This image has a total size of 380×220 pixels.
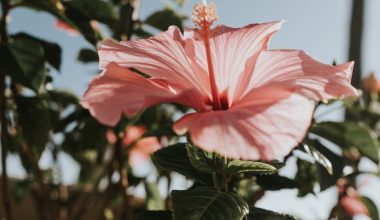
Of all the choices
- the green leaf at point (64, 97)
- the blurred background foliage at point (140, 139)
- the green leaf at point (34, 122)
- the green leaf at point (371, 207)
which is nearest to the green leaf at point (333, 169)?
the blurred background foliage at point (140, 139)

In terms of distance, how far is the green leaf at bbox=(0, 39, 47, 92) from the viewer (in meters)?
1.04

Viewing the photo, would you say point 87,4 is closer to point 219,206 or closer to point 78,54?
point 78,54

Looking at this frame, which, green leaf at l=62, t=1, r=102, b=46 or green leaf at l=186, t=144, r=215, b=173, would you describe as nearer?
green leaf at l=186, t=144, r=215, b=173

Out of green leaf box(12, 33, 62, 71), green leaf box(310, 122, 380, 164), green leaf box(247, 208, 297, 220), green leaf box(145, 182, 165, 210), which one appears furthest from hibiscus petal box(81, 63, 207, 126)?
green leaf box(145, 182, 165, 210)

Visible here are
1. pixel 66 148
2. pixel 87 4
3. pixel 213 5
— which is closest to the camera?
pixel 213 5

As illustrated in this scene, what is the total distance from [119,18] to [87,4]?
0.46 ft

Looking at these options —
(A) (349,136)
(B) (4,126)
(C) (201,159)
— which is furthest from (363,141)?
(B) (4,126)

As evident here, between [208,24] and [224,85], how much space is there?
0.10 metres

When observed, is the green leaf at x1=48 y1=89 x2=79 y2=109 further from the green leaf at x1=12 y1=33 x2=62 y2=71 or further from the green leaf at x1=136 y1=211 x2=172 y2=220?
the green leaf at x1=136 y1=211 x2=172 y2=220

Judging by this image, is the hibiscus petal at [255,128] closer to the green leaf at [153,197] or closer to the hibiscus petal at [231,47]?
the hibiscus petal at [231,47]

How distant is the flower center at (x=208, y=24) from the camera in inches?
25.5

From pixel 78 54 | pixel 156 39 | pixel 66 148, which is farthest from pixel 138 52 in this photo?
pixel 66 148

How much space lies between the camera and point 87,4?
129cm

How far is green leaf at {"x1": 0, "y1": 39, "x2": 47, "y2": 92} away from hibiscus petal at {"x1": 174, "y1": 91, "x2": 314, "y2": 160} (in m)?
0.62
